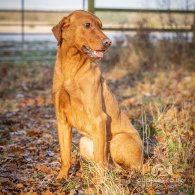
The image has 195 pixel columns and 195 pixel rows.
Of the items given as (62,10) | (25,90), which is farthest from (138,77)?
(62,10)

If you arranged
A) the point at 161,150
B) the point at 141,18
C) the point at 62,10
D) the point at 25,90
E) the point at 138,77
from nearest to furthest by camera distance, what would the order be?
1. the point at 161,150
2. the point at 25,90
3. the point at 138,77
4. the point at 141,18
5. the point at 62,10

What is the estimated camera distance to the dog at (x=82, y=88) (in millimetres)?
5031

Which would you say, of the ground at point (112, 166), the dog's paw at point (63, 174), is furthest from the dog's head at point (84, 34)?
the dog's paw at point (63, 174)

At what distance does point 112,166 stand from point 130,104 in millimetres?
3801

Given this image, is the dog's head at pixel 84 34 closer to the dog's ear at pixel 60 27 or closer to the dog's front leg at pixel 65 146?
the dog's ear at pixel 60 27

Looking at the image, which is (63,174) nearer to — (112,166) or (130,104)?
(112,166)

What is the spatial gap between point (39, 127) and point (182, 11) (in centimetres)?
667

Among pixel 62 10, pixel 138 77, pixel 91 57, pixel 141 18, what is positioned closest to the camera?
pixel 91 57

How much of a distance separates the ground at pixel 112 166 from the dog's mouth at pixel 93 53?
1.13 m

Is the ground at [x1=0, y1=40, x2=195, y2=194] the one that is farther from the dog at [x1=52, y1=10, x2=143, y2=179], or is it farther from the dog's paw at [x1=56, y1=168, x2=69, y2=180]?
the dog at [x1=52, y1=10, x2=143, y2=179]

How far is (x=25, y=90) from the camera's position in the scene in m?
10.9

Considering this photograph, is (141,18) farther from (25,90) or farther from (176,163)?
(176,163)

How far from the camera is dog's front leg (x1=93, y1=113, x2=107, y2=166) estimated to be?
200 inches

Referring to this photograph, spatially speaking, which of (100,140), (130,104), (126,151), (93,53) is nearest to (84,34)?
(93,53)
